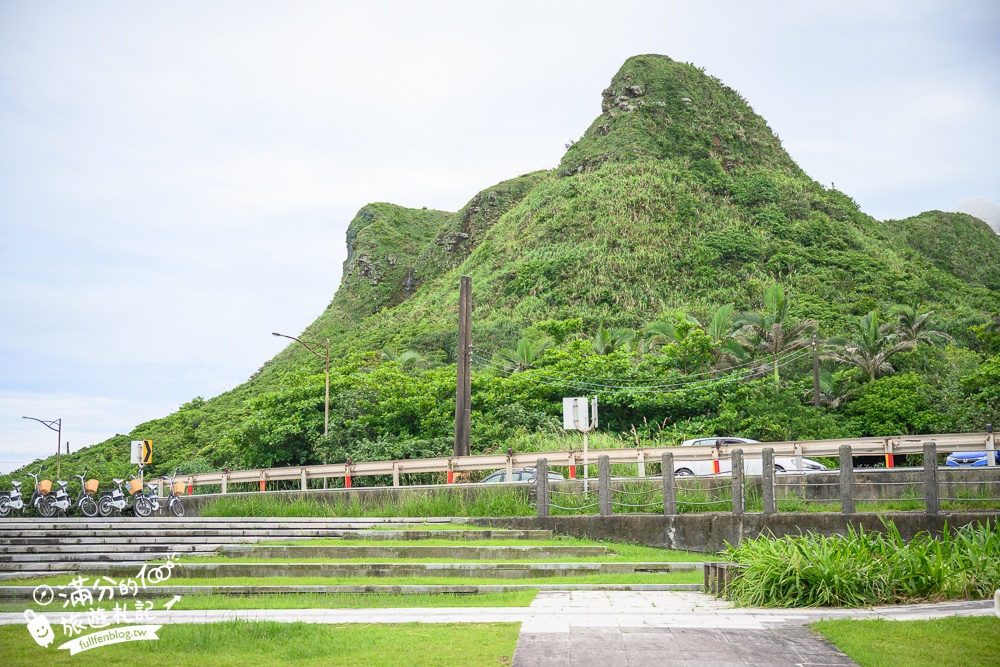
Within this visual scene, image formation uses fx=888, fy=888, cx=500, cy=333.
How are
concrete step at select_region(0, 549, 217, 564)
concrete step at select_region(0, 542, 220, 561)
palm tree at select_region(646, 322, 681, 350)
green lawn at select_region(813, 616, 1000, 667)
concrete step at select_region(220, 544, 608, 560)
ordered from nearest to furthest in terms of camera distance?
green lawn at select_region(813, 616, 1000, 667) < concrete step at select_region(220, 544, 608, 560) < concrete step at select_region(0, 549, 217, 564) < concrete step at select_region(0, 542, 220, 561) < palm tree at select_region(646, 322, 681, 350)

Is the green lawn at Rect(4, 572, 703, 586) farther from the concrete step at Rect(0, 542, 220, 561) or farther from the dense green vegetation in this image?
the concrete step at Rect(0, 542, 220, 561)

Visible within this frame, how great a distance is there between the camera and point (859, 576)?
10.8 metres

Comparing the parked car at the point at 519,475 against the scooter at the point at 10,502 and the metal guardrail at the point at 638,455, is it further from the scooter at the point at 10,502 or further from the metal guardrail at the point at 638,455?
the scooter at the point at 10,502

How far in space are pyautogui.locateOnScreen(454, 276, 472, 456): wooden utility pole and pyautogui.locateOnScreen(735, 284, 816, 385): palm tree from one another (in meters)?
17.5

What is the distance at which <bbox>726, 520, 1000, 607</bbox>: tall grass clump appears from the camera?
1070cm

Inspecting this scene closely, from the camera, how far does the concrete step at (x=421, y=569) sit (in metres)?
14.1

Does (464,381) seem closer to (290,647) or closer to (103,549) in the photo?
(103,549)

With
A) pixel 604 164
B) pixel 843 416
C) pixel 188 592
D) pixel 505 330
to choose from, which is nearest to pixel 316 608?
pixel 188 592

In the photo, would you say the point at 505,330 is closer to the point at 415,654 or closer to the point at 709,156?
the point at 709,156

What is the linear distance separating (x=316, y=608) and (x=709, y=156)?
88.2 m

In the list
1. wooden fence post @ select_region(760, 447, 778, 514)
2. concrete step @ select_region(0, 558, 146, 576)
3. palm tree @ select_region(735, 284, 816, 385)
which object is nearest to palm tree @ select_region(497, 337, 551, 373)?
palm tree @ select_region(735, 284, 816, 385)

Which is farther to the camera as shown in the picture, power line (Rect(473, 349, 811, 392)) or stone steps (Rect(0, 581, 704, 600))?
power line (Rect(473, 349, 811, 392))

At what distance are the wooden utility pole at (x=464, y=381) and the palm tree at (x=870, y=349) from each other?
20662 millimetres

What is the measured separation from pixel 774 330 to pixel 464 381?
18994mm
